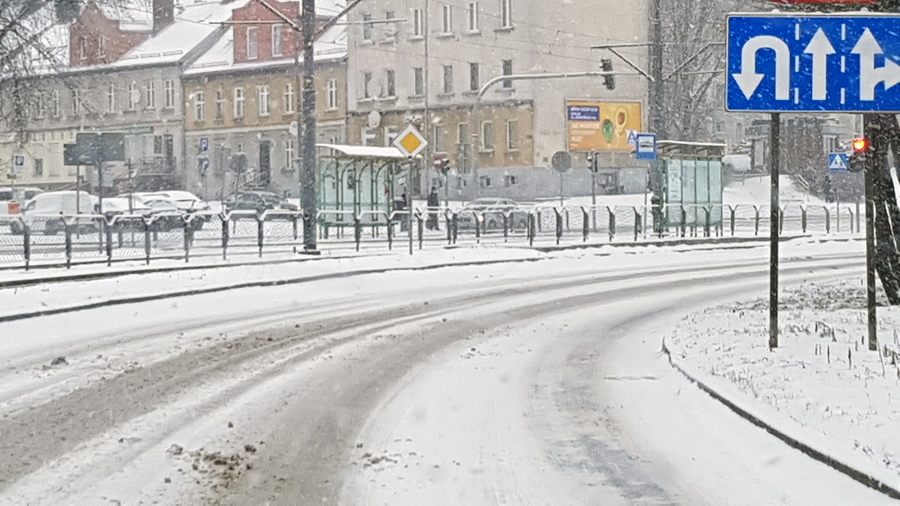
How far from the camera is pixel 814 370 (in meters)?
10.6

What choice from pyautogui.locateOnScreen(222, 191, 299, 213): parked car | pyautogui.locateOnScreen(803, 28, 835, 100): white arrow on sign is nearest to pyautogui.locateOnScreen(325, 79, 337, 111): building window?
pyautogui.locateOnScreen(222, 191, 299, 213): parked car

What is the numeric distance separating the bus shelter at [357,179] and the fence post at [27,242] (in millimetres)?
13619

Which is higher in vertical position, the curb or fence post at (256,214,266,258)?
fence post at (256,214,266,258)

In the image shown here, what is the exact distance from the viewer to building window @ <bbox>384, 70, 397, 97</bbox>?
73.5m

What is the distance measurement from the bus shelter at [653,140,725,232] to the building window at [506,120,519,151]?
25480 mm

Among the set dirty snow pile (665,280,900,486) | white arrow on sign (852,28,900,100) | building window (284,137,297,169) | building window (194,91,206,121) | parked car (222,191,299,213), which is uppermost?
building window (194,91,206,121)

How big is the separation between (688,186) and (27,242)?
22.4 m

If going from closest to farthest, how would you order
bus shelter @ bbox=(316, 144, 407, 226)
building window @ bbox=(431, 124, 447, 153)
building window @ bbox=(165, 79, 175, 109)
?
bus shelter @ bbox=(316, 144, 407, 226) < building window @ bbox=(431, 124, 447, 153) < building window @ bbox=(165, 79, 175, 109)

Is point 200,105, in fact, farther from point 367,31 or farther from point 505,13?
point 505,13

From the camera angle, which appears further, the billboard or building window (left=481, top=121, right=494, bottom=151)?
building window (left=481, top=121, right=494, bottom=151)

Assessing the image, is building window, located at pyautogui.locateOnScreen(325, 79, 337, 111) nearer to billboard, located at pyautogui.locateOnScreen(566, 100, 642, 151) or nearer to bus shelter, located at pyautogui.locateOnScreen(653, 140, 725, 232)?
billboard, located at pyautogui.locateOnScreen(566, 100, 642, 151)

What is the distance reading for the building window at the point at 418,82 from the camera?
7250 centimetres

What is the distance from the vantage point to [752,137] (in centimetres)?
8312

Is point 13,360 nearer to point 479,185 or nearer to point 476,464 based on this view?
point 476,464
